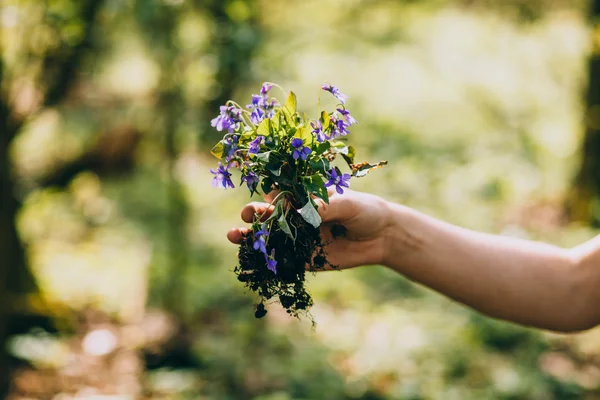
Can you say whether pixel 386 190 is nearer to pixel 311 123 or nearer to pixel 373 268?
pixel 373 268

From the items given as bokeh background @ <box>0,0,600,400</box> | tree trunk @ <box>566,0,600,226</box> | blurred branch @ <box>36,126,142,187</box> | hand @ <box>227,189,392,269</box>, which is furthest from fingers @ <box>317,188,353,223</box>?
blurred branch @ <box>36,126,142,187</box>

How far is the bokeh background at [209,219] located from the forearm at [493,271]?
1.99 m

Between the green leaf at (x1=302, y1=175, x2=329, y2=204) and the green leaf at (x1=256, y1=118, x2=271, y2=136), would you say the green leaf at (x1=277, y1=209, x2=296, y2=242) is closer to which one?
the green leaf at (x1=302, y1=175, x2=329, y2=204)

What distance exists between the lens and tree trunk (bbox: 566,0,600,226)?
5.70 meters

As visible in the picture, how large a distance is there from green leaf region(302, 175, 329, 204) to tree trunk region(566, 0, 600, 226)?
4967 mm

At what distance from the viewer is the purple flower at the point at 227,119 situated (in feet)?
5.31

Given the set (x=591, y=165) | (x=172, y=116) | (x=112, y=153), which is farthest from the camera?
(x=112, y=153)

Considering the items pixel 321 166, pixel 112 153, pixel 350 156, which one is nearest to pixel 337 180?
pixel 321 166

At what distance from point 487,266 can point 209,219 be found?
197 inches

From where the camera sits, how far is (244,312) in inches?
190

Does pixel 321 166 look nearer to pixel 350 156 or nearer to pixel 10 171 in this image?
pixel 350 156

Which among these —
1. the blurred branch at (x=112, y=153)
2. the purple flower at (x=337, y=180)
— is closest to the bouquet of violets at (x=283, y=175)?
the purple flower at (x=337, y=180)

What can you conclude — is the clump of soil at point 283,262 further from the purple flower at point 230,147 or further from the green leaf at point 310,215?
the purple flower at point 230,147

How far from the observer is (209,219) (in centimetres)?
663
